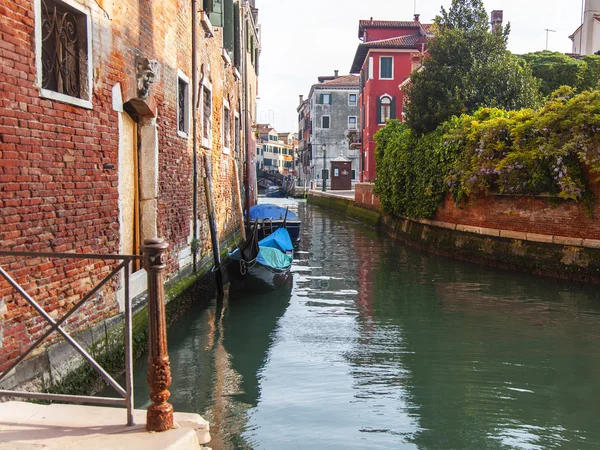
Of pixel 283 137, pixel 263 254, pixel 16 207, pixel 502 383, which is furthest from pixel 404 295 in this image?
pixel 283 137

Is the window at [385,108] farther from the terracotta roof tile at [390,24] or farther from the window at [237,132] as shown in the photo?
the window at [237,132]

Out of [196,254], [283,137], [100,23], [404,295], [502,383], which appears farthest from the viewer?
[283,137]

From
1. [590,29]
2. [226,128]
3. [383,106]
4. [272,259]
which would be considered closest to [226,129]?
[226,128]

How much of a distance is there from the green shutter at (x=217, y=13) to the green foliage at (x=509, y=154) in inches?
204

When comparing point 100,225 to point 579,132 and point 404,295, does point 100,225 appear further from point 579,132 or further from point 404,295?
point 579,132

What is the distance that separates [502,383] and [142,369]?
3036mm

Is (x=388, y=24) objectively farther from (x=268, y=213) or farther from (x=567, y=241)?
(x=567, y=241)

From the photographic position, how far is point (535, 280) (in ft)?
32.9

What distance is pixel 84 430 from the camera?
8.86 ft

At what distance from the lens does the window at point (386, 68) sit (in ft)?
97.4

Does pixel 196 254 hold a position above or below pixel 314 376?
above

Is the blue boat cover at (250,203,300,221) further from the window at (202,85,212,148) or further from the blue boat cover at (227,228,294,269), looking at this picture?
the window at (202,85,212,148)

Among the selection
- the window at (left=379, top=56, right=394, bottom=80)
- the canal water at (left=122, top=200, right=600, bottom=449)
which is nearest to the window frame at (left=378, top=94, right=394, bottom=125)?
the window at (left=379, top=56, right=394, bottom=80)

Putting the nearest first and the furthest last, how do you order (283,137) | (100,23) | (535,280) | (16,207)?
1. (16,207)
2. (100,23)
3. (535,280)
4. (283,137)
